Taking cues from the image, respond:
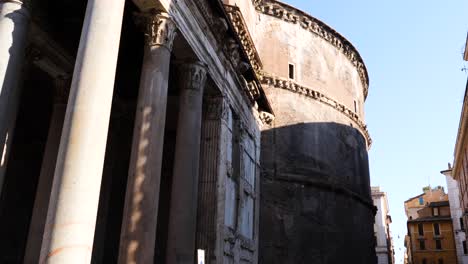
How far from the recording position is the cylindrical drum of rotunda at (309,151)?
15.1 meters

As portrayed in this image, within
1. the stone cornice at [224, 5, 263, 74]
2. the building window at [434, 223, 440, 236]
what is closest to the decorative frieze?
the stone cornice at [224, 5, 263, 74]

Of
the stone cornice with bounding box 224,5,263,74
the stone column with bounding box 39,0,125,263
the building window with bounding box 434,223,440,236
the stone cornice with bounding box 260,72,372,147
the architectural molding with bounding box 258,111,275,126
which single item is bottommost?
the stone column with bounding box 39,0,125,263

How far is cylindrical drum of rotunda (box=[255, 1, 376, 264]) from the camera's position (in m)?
15.1

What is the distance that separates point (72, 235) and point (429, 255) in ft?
178

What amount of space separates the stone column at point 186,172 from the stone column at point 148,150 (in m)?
1.28

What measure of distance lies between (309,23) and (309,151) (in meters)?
5.55

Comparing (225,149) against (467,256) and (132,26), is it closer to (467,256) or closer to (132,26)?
(132,26)

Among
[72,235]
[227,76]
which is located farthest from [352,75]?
[72,235]

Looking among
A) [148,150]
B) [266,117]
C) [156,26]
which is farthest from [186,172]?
[266,117]

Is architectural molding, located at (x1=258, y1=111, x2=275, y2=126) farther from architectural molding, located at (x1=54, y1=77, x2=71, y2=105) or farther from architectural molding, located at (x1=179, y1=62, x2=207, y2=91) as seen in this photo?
architectural molding, located at (x1=54, y1=77, x2=71, y2=105)

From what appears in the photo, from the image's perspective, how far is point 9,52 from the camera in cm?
567

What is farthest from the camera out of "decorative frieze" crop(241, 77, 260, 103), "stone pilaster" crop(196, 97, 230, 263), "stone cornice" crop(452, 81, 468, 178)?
"stone cornice" crop(452, 81, 468, 178)

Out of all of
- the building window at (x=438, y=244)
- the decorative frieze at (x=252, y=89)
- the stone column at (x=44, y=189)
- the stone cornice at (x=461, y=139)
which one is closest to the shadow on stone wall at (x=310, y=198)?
the decorative frieze at (x=252, y=89)

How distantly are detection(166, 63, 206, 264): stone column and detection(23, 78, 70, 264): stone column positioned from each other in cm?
293
